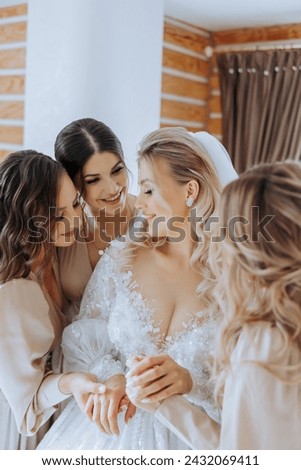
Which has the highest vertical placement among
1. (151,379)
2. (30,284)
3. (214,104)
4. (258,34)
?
(258,34)

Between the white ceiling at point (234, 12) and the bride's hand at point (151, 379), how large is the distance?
8.68 ft

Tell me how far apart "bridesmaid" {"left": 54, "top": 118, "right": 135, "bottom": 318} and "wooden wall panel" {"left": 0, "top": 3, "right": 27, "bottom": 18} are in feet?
6.75

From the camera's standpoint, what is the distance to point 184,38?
13.8ft

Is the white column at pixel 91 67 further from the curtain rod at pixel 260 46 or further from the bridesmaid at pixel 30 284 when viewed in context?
the curtain rod at pixel 260 46

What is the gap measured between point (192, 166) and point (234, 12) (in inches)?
99.3

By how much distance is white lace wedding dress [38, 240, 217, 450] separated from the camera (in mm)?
1610

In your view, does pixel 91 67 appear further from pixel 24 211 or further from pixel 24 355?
pixel 24 355

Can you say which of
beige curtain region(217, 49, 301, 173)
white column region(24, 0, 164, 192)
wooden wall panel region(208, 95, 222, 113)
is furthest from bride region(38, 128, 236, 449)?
wooden wall panel region(208, 95, 222, 113)

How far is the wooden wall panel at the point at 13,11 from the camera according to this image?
12.5 feet

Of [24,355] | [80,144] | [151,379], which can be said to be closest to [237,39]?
[80,144]

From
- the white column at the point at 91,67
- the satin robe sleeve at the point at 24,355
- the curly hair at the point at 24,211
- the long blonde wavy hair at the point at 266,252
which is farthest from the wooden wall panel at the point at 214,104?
the long blonde wavy hair at the point at 266,252

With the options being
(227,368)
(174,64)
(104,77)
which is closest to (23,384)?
(227,368)

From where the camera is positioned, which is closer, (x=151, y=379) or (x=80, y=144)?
(x=151, y=379)

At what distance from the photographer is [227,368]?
1.26 meters
